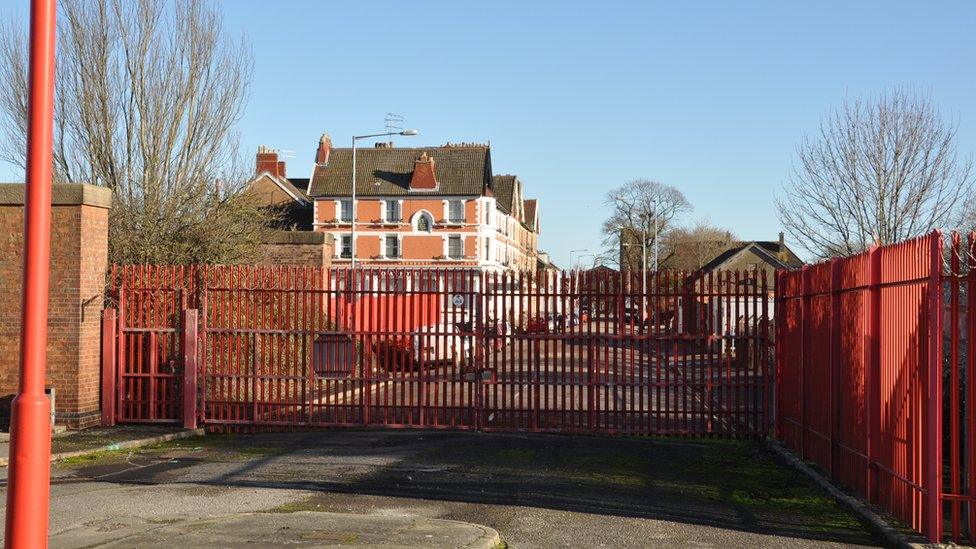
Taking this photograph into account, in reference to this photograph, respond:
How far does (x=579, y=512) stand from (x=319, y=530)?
244cm

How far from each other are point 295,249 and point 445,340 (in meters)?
11.1

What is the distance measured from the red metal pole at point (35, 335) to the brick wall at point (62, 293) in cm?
966

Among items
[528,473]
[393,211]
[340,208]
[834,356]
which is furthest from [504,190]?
[834,356]

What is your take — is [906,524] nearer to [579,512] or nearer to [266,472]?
[579,512]

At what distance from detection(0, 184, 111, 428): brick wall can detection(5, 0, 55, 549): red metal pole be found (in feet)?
31.7

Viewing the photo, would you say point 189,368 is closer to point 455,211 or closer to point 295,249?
point 295,249

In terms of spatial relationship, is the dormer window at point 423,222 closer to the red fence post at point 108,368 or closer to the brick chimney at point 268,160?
the brick chimney at point 268,160

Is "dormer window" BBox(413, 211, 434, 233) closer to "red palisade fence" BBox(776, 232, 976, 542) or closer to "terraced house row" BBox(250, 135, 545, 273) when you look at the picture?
"terraced house row" BBox(250, 135, 545, 273)

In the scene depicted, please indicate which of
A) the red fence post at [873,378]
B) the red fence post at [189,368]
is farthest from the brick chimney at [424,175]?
the red fence post at [873,378]

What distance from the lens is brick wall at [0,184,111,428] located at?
47.9 ft

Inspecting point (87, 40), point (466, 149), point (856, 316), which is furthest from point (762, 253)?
point (856, 316)

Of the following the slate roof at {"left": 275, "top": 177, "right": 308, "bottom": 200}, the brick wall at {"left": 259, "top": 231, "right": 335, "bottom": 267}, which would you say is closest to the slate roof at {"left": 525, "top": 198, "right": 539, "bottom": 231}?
the slate roof at {"left": 275, "top": 177, "right": 308, "bottom": 200}

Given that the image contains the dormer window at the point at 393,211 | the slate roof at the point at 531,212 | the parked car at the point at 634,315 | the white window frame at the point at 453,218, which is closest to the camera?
the parked car at the point at 634,315

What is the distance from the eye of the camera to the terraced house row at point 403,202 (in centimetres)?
7681
